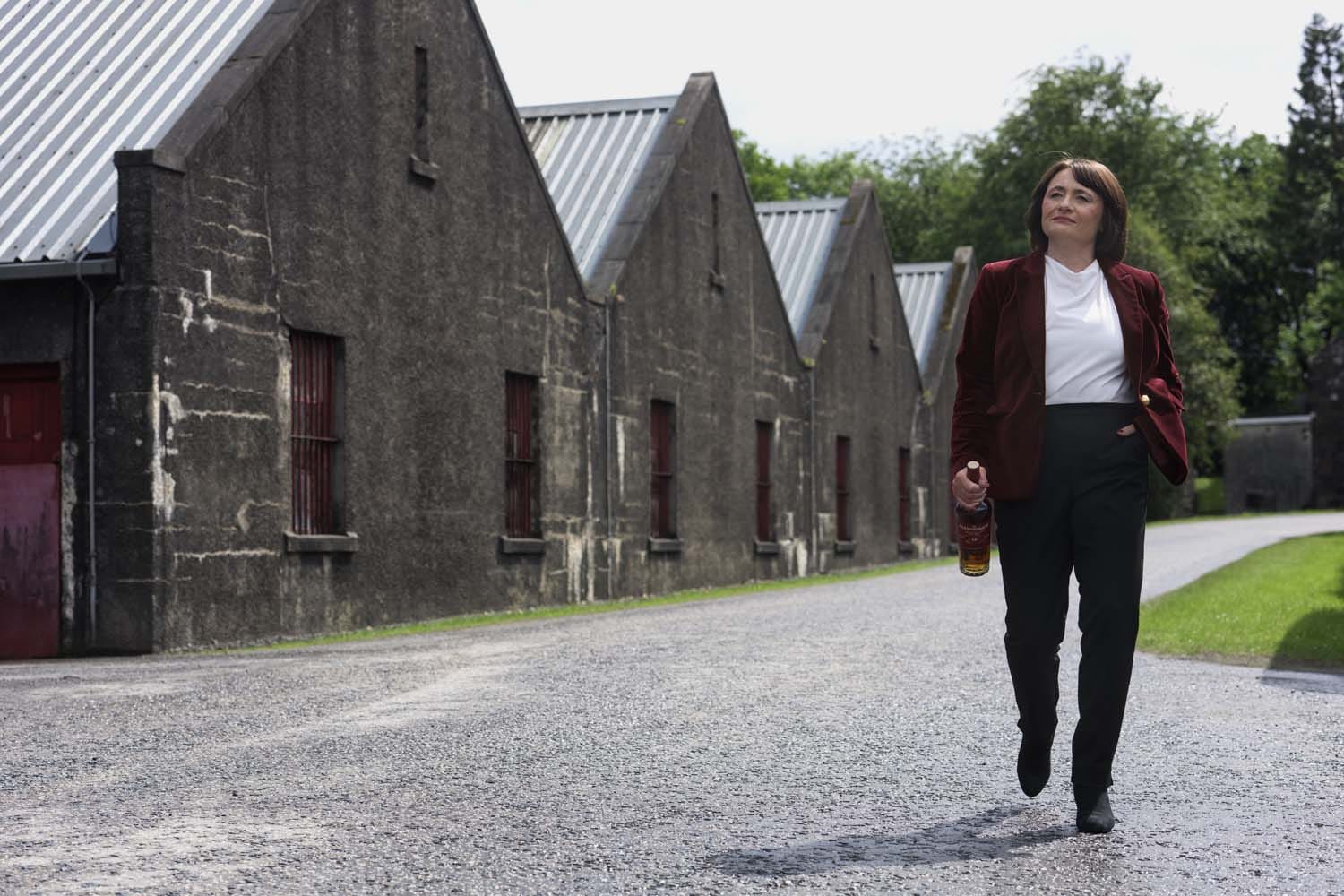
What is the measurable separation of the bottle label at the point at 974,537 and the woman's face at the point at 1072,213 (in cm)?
95

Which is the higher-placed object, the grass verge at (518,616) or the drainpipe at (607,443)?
the drainpipe at (607,443)

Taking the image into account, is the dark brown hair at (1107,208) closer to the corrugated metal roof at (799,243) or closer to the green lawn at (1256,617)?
the green lawn at (1256,617)

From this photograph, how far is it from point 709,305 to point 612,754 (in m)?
18.8

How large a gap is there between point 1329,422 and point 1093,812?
219 ft

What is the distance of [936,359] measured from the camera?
41469mm

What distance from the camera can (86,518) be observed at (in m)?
12.9

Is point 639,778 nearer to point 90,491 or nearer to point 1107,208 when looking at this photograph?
point 1107,208

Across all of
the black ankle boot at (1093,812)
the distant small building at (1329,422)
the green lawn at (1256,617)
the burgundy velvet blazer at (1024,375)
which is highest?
the distant small building at (1329,422)

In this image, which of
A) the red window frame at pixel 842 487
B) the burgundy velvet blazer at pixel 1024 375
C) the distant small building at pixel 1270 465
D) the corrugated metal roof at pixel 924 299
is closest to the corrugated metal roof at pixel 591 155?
the red window frame at pixel 842 487

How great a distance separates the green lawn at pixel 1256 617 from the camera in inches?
463

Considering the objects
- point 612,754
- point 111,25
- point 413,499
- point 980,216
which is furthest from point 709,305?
point 980,216

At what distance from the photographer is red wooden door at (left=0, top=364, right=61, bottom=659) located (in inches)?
512

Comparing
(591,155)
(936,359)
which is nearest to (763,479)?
(591,155)

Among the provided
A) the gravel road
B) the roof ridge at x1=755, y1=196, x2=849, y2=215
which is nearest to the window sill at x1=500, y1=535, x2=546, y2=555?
the gravel road
